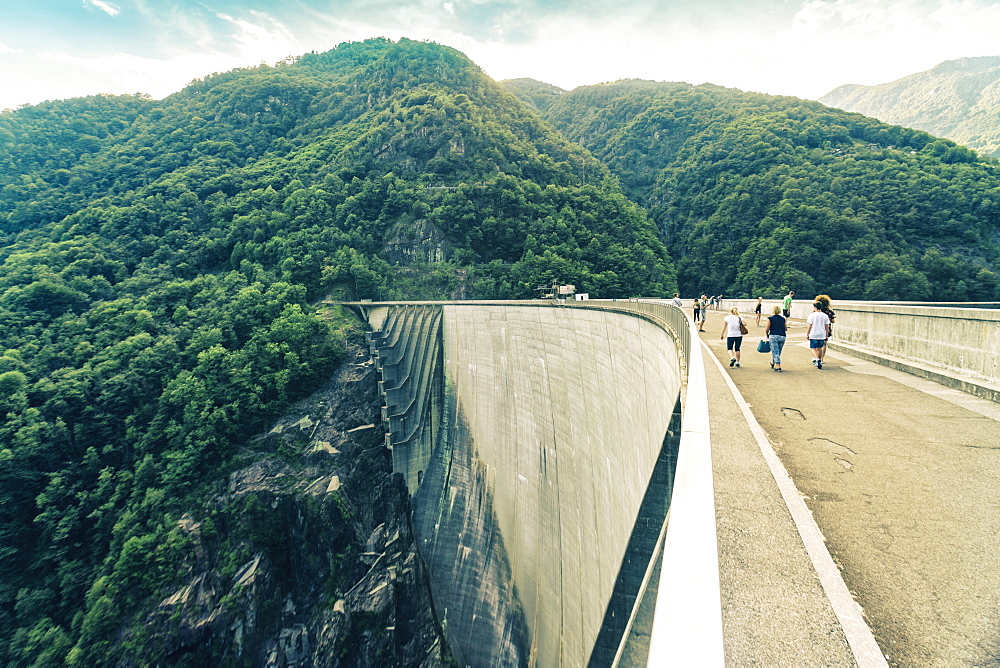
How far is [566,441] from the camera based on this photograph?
15312 millimetres

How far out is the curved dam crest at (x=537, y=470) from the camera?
10.6 metres

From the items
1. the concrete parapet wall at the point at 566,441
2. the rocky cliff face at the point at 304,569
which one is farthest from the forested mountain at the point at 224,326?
the concrete parapet wall at the point at 566,441

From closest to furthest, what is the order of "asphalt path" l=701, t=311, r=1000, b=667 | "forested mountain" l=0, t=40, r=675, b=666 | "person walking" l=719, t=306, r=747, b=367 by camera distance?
1. "asphalt path" l=701, t=311, r=1000, b=667
2. "person walking" l=719, t=306, r=747, b=367
3. "forested mountain" l=0, t=40, r=675, b=666

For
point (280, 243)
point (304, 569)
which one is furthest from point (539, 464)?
point (280, 243)

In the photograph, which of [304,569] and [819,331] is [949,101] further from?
[304,569]

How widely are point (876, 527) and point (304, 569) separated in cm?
Result: 3135

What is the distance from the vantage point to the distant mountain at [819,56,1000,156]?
121m

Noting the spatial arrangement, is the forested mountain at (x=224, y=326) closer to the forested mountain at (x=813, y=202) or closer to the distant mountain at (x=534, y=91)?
the forested mountain at (x=813, y=202)

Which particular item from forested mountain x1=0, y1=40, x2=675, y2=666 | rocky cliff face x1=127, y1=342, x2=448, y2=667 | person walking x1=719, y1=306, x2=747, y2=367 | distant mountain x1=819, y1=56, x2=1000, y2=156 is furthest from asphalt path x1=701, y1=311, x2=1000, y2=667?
distant mountain x1=819, y1=56, x2=1000, y2=156

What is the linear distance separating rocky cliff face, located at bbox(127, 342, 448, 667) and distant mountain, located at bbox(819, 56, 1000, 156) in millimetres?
148530

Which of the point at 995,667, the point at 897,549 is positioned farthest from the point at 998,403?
the point at 995,667

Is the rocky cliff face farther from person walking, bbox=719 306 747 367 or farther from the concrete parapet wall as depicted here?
person walking, bbox=719 306 747 367

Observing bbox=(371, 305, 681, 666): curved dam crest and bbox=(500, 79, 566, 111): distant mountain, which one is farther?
bbox=(500, 79, 566, 111): distant mountain

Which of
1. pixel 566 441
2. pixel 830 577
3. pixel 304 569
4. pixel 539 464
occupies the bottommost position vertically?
pixel 304 569
